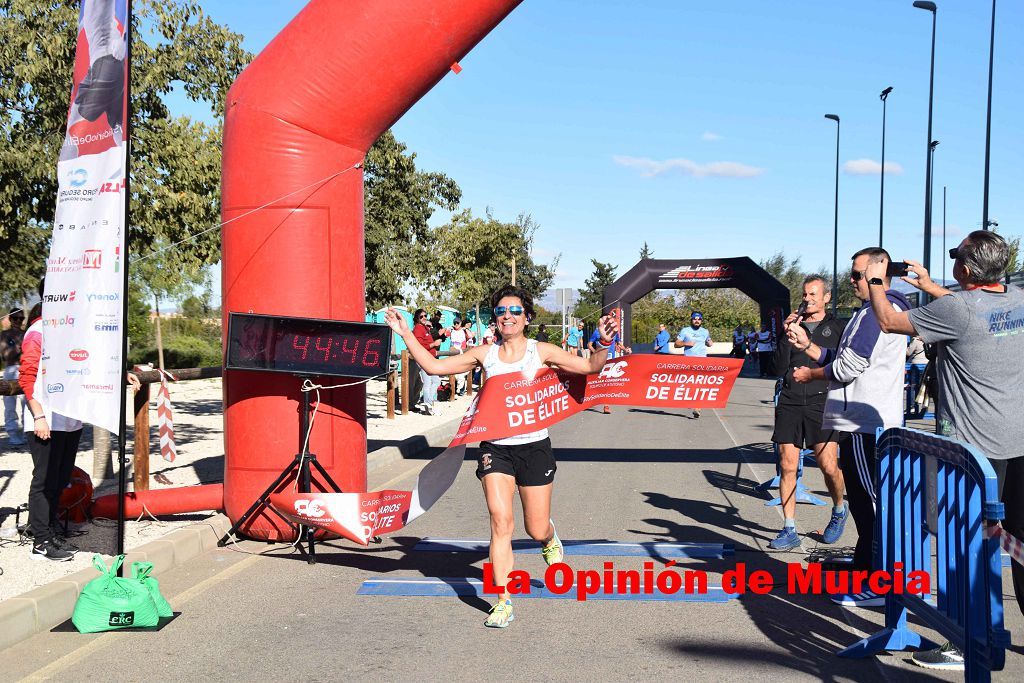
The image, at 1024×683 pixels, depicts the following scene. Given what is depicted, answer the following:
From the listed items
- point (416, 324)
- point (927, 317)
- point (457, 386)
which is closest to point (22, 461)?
point (416, 324)

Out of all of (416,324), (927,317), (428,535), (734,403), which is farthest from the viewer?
(734,403)

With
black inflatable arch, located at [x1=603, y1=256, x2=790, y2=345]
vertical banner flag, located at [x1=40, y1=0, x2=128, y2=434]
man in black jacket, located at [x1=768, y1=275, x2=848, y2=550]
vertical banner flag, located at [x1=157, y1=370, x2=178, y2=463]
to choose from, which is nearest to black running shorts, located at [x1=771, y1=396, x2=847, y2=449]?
man in black jacket, located at [x1=768, y1=275, x2=848, y2=550]

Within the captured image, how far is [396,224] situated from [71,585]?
2149 cm

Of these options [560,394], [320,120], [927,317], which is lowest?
[560,394]

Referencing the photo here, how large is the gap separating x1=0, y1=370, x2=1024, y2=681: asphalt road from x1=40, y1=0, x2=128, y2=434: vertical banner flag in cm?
143

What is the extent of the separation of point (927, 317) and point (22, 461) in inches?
404

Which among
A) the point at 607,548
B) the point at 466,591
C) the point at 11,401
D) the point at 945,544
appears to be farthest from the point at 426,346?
the point at 945,544

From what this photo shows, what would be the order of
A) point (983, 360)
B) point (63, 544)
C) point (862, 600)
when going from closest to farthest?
point (983, 360) → point (862, 600) → point (63, 544)

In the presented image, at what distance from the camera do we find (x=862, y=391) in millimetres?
6273

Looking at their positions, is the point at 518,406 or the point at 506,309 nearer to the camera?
the point at 518,406

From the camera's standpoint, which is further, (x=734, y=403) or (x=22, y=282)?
(x=734, y=403)

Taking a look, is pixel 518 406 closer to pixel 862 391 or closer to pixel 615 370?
pixel 615 370

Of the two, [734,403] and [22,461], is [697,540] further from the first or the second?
[734,403]

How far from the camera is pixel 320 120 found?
773cm
